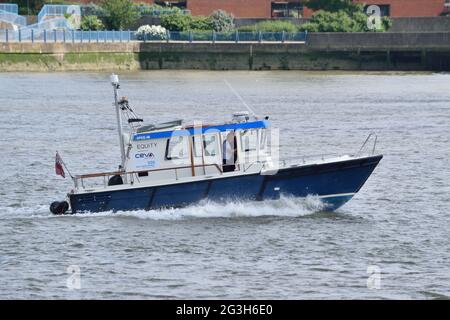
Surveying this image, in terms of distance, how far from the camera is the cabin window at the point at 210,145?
2794 cm

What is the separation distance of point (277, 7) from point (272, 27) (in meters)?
15.6

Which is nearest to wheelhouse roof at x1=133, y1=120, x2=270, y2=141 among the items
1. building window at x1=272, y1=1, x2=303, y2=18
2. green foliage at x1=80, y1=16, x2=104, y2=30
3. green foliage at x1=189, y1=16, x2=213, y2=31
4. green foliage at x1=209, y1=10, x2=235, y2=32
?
green foliage at x1=80, y1=16, x2=104, y2=30

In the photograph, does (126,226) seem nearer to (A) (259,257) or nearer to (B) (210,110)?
(A) (259,257)

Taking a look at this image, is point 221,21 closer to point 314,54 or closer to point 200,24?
point 200,24

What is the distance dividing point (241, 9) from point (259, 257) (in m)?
84.0

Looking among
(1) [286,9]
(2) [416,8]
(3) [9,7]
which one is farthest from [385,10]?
(3) [9,7]

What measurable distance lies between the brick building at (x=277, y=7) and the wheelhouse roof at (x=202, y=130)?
77.9 metres

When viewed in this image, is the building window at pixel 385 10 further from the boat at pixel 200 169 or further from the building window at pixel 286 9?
the boat at pixel 200 169

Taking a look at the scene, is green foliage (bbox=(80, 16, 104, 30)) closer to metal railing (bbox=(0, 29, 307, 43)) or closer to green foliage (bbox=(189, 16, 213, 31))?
metal railing (bbox=(0, 29, 307, 43))

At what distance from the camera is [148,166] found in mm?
27859

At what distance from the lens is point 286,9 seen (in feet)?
352

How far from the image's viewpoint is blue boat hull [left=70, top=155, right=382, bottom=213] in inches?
1083

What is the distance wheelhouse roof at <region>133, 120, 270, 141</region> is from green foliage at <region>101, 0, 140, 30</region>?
6983 centimetres

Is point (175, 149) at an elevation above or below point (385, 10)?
below
